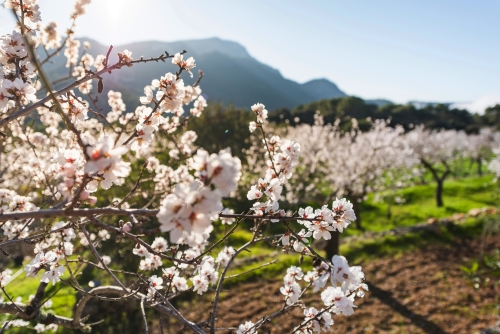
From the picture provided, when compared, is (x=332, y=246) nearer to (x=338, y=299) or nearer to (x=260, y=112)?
(x=260, y=112)

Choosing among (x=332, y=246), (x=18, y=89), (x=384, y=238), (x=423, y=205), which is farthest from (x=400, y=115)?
(x=18, y=89)

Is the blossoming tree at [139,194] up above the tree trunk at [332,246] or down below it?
above

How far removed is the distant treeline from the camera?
45312 millimetres

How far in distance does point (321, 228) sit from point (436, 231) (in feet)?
41.1

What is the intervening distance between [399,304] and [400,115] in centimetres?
5087

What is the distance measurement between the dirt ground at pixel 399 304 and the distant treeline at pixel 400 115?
114 ft

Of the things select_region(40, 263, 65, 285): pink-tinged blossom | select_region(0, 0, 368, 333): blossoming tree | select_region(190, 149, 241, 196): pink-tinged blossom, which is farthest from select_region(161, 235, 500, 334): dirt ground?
select_region(190, 149, 241, 196): pink-tinged blossom

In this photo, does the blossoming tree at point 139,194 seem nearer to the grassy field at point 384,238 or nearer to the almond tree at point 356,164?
the grassy field at point 384,238

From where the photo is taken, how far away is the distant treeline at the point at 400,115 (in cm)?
4531

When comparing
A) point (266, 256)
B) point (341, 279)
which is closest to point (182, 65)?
point (341, 279)

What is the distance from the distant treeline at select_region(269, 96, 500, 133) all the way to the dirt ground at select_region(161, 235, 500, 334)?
3483 cm

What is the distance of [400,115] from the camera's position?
50875 millimetres

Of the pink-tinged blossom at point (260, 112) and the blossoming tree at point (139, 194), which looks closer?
the blossoming tree at point (139, 194)

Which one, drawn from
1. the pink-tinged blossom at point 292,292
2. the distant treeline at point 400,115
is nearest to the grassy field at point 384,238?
the pink-tinged blossom at point 292,292
